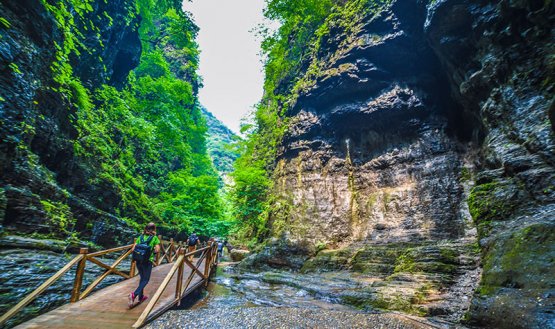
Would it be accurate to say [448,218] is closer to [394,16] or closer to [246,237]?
[394,16]

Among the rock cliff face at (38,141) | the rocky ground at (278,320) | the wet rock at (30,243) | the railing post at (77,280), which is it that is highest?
the rock cliff face at (38,141)

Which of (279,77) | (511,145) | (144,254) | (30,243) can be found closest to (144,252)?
(144,254)

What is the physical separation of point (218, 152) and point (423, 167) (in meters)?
60.1

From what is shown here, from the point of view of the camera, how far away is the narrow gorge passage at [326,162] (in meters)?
6.21

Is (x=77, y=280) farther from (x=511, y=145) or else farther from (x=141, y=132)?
(x=141, y=132)

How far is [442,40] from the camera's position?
12.4m

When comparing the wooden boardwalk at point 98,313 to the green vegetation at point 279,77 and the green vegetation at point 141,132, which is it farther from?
the green vegetation at point 279,77

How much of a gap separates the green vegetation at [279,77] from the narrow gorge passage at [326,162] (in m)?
0.18

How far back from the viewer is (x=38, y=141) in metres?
9.02

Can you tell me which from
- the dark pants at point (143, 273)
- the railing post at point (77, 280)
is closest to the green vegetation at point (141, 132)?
the railing post at point (77, 280)

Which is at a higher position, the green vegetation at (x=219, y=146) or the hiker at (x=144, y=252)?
the green vegetation at (x=219, y=146)

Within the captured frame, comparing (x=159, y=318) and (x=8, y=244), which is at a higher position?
(x=8, y=244)

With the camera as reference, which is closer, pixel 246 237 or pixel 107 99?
pixel 107 99

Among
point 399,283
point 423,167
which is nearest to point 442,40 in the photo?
point 423,167
